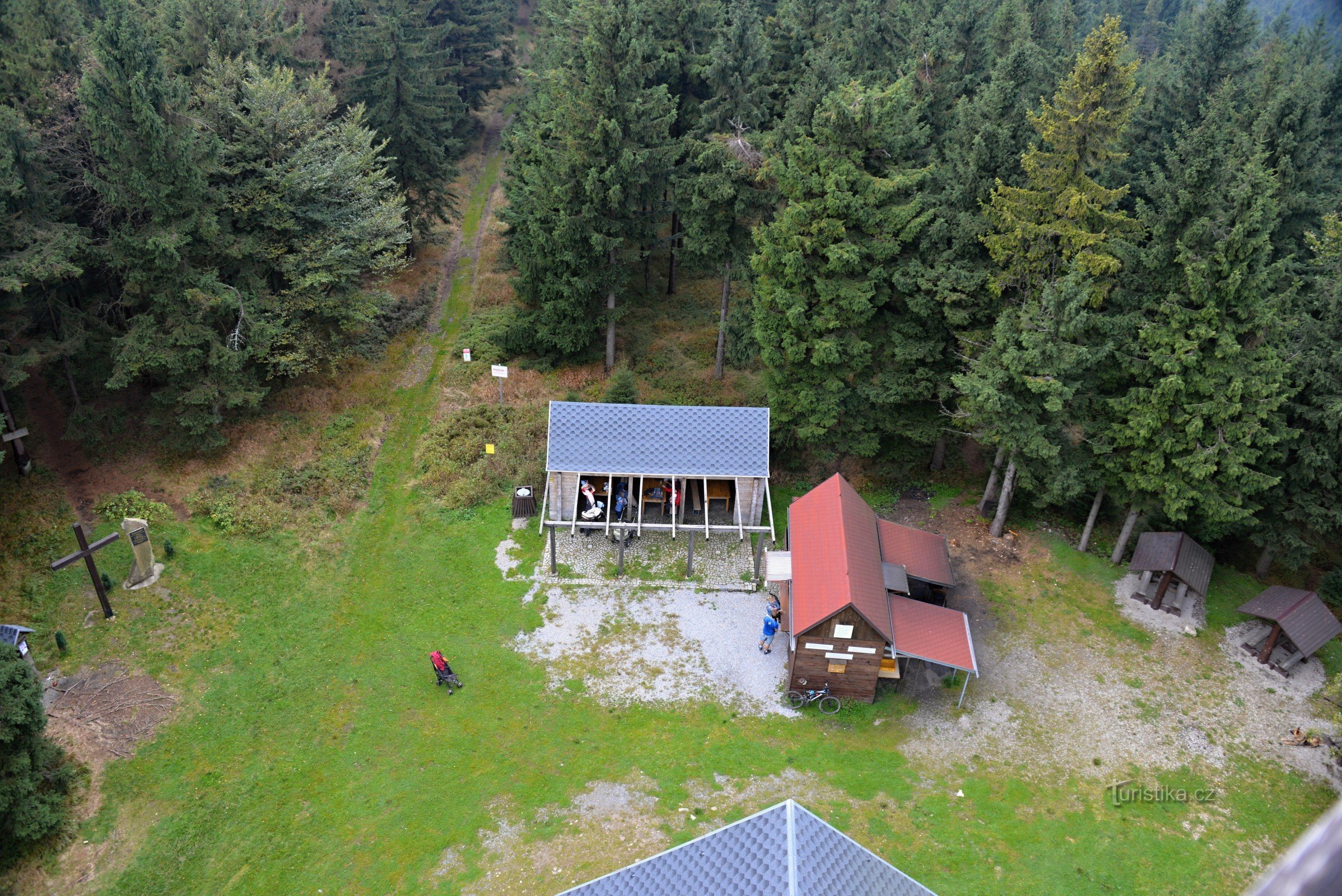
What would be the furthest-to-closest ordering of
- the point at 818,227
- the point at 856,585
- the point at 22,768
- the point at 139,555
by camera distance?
the point at 818,227 → the point at 139,555 → the point at 856,585 → the point at 22,768

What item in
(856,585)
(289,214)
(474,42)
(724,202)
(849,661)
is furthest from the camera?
(474,42)

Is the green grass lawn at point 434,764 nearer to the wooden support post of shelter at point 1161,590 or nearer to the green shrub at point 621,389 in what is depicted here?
the wooden support post of shelter at point 1161,590

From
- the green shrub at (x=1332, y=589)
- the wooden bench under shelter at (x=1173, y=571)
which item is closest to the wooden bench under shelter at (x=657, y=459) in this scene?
the wooden bench under shelter at (x=1173, y=571)

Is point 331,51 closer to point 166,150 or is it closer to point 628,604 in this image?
point 166,150

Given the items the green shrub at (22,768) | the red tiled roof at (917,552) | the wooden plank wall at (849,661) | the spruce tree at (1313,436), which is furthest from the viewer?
the red tiled roof at (917,552)

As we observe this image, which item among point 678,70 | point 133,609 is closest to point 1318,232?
point 678,70

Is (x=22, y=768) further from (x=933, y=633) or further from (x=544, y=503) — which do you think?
(x=933, y=633)

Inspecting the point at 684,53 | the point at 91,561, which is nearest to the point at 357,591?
the point at 91,561
